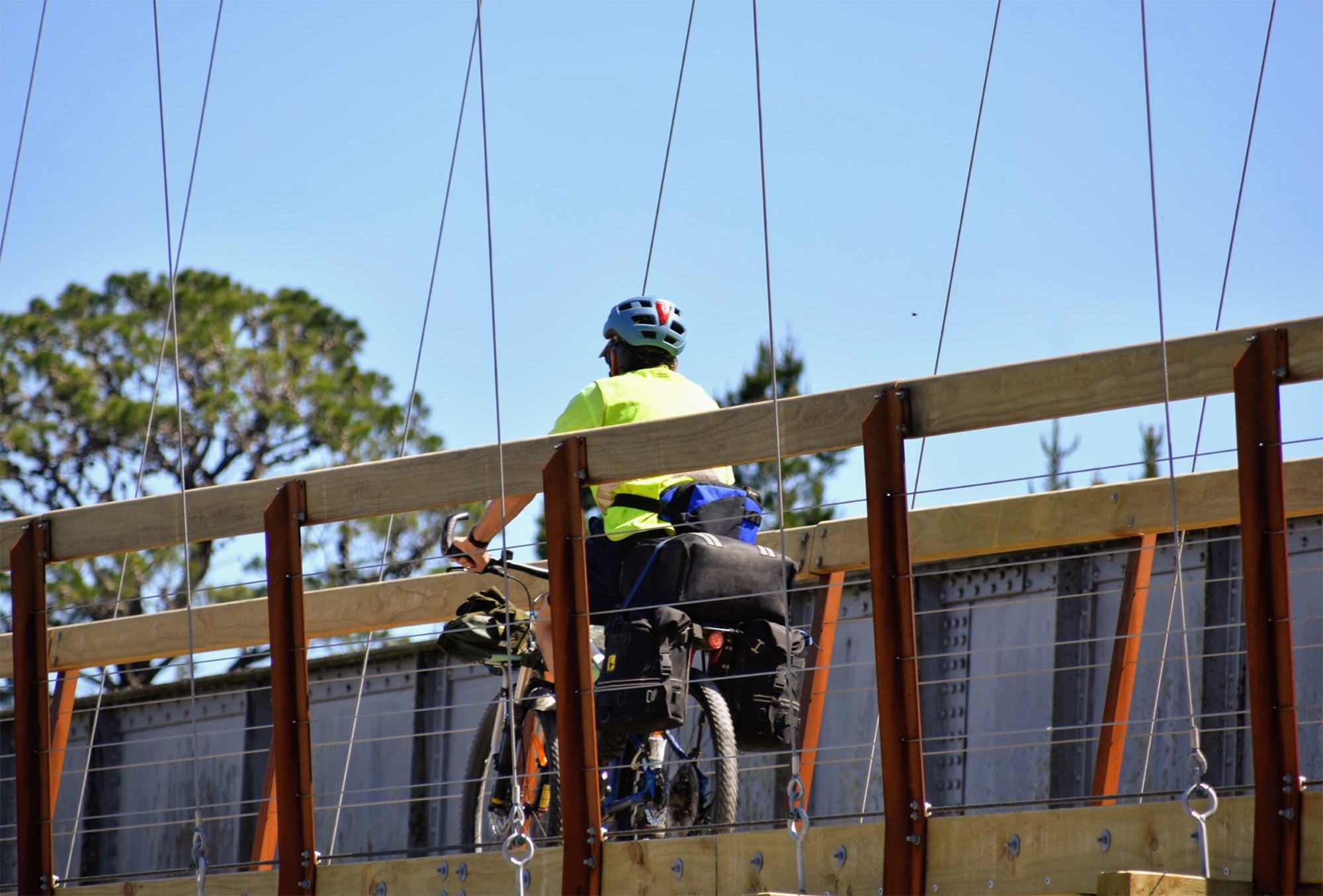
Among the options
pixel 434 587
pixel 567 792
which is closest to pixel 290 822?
pixel 567 792

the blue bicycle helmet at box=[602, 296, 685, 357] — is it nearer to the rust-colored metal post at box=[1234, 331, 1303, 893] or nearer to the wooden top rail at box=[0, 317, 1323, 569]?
Result: the wooden top rail at box=[0, 317, 1323, 569]

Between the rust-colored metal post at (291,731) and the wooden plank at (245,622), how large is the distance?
5.23ft

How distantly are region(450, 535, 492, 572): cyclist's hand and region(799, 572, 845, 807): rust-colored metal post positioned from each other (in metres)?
1.21

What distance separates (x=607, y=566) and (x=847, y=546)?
1.41 meters

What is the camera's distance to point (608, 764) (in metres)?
5.14

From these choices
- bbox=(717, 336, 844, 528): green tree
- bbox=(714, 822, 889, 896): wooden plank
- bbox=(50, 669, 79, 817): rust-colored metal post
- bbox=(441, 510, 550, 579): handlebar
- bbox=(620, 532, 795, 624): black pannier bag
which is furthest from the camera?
bbox=(717, 336, 844, 528): green tree

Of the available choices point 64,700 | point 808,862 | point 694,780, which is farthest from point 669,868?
point 64,700

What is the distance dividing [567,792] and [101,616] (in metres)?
17.0

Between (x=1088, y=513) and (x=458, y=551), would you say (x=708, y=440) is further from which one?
(x=1088, y=513)

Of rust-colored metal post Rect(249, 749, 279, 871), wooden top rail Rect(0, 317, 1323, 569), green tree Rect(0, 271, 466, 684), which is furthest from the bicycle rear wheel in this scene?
green tree Rect(0, 271, 466, 684)

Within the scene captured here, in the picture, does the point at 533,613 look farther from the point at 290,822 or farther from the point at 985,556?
the point at 985,556

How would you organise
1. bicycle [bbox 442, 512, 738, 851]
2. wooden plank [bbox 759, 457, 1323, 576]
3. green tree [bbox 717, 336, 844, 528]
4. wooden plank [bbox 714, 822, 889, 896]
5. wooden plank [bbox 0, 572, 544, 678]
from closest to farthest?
wooden plank [bbox 714, 822, 889, 896], bicycle [bbox 442, 512, 738, 851], wooden plank [bbox 759, 457, 1323, 576], wooden plank [bbox 0, 572, 544, 678], green tree [bbox 717, 336, 844, 528]

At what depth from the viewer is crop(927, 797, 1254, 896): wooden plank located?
135 inches

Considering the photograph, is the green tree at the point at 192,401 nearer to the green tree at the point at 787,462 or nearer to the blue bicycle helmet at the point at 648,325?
the green tree at the point at 787,462
